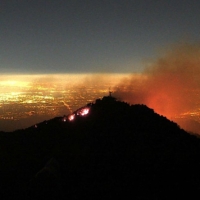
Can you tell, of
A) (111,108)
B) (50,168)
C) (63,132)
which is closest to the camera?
(50,168)

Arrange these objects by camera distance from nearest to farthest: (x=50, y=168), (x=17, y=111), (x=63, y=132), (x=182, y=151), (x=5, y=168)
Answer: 1. (x=50, y=168)
2. (x=5, y=168)
3. (x=182, y=151)
4. (x=63, y=132)
5. (x=17, y=111)

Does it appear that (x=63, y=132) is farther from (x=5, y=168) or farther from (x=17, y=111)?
(x=17, y=111)

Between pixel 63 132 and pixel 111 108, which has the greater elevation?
pixel 111 108

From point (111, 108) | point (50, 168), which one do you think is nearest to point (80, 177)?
point (50, 168)

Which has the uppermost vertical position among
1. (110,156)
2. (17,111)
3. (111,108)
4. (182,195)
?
(111,108)

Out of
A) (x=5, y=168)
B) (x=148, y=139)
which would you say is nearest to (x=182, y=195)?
(x=148, y=139)

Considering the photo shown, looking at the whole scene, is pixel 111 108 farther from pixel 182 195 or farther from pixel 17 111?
pixel 17 111

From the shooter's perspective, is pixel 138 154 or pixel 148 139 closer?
pixel 138 154
